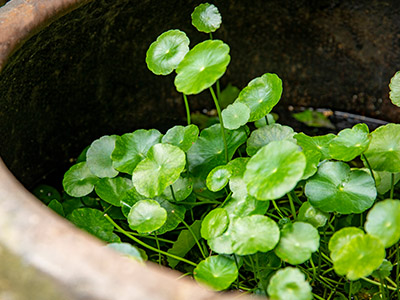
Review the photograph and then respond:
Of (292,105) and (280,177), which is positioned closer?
(280,177)

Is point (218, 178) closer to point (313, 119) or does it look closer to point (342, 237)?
point (342, 237)

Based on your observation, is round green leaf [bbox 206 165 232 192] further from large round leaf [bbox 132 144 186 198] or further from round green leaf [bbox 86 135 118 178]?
round green leaf [bbox 86 135 118 178]

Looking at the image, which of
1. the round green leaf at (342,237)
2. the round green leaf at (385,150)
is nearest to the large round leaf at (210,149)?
the round green leaf at (385,150)

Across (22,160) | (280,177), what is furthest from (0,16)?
(280,177)

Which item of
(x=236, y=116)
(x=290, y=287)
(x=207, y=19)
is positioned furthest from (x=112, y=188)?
(x=290, y=287)

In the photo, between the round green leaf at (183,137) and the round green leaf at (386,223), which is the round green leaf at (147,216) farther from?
the round green leaf at (386,223)

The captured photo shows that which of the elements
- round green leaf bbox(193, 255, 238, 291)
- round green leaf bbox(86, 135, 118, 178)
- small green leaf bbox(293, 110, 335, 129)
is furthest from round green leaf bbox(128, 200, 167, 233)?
small green leaf bbox(293, 110, 335, 129)

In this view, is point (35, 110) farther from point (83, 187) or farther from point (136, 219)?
point (136, 219)
